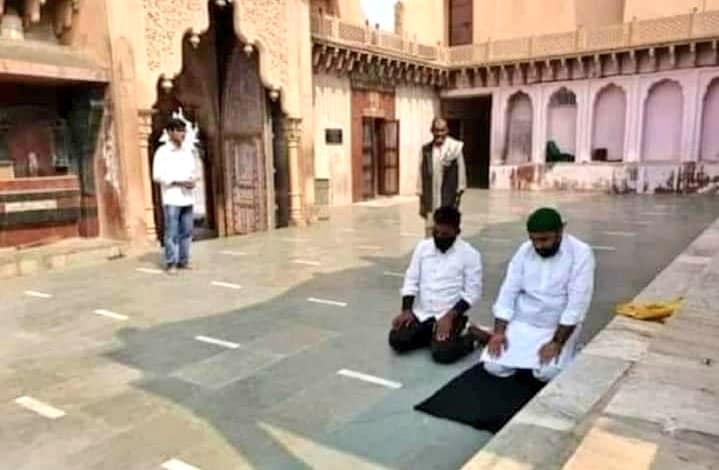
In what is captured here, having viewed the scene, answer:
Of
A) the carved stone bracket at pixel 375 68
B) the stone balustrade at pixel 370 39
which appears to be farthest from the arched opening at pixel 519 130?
the stone balustrade at pixel 370 39

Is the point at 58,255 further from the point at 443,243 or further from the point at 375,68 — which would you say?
the point at 375,68

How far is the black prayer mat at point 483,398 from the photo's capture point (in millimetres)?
2811

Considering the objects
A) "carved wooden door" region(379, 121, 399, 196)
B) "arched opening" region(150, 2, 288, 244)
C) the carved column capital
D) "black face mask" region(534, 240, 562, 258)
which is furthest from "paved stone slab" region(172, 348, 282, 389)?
"carved wooden door" region(379, 121, 399, 196)

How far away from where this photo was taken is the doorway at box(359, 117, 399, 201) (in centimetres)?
1642

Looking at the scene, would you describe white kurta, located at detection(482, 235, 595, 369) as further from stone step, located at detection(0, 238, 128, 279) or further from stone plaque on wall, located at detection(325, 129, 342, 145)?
stone plaque on wall, located at detection(325, 129, 342, 145)

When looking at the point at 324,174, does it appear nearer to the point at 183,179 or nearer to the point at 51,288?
the point at 183,179

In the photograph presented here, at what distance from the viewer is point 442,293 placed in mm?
3812

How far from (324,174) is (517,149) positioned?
804 centimetres

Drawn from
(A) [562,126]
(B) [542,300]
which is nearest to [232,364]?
(B) [542,300]

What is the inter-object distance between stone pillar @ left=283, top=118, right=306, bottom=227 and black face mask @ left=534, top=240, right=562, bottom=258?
794 cm

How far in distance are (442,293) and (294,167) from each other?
7.34m

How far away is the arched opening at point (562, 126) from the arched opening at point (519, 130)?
0.68m

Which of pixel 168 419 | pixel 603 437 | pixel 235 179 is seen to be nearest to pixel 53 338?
pixel 168 419

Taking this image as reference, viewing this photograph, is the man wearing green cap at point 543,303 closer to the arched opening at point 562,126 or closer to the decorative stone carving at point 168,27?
the decorative stone carving at point 168,27
